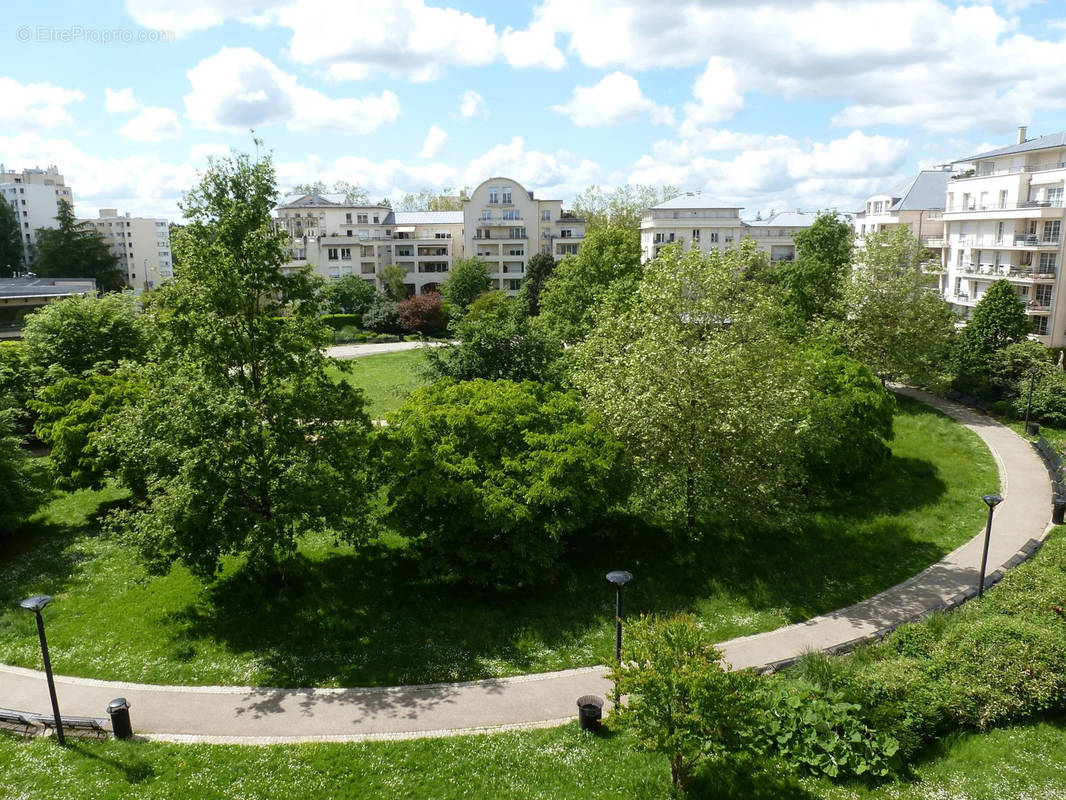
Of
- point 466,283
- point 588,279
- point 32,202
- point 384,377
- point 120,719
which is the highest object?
point 32,202

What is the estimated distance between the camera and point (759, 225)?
3388 inches

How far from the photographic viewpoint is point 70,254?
290 ft

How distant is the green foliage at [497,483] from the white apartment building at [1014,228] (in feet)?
132

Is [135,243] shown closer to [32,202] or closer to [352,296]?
[32,202]

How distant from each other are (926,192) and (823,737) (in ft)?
216

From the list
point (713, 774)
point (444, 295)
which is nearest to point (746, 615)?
point (713, 774)

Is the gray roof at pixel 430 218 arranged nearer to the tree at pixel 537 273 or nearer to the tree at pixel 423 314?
the tree at pixel 537 273

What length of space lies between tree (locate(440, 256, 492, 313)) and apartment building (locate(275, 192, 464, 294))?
38.5ft

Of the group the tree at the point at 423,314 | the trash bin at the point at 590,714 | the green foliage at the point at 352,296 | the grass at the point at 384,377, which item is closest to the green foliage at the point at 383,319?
the tree at the point at 423,314

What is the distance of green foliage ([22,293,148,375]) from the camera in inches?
1379

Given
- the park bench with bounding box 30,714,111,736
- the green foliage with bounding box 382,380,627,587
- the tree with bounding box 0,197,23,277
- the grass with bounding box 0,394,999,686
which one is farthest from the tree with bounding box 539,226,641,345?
the tree with bounding box 0,197,23,277

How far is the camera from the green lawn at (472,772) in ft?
43.6

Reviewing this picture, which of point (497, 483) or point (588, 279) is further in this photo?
point (588, 279)

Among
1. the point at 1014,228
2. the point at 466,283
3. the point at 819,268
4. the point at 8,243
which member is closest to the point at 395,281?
the point at 466,283
